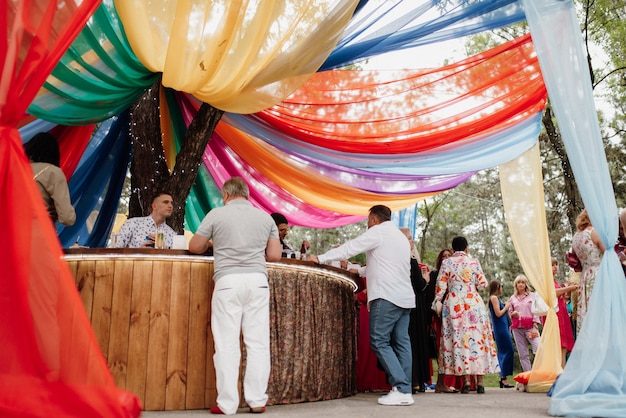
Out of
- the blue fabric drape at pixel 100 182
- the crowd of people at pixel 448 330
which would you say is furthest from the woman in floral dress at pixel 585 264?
the blue fabric drape at pixel 100 182

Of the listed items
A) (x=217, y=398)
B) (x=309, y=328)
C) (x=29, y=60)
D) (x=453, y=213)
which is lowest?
(x=217, y=398)

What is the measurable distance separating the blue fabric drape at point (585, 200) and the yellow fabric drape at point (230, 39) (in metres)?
1.47

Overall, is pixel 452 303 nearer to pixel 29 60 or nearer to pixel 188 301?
pixel 188 301

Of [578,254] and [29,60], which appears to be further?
[578,254]

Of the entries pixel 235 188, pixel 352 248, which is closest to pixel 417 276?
pixel 352 248

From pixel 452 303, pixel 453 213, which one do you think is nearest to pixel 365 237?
pixel 452 303

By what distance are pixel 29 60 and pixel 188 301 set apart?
2.12 metres

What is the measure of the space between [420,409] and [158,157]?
3.59 m

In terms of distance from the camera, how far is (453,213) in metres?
23.4

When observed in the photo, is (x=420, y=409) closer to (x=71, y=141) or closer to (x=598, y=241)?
(x=598, y=241)

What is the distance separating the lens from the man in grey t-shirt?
14.1ft

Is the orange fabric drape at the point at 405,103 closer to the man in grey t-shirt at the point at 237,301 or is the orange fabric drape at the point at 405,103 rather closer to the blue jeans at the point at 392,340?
the blue jeans at the point at 392,340

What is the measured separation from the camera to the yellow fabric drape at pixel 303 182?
7.54 m

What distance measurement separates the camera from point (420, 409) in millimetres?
4645
